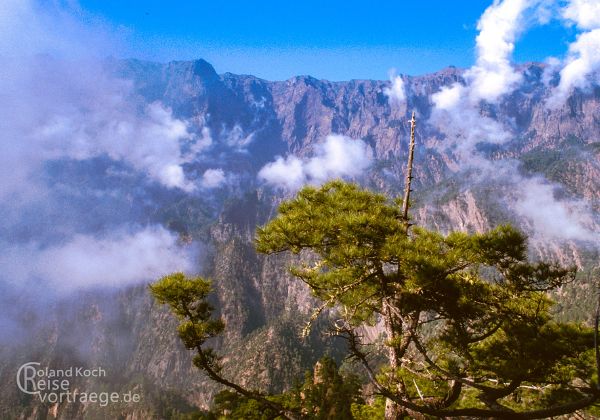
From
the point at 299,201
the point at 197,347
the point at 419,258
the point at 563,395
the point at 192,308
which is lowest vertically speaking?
the point at 563,395

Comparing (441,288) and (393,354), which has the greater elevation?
(441,288)

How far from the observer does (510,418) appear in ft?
15.0

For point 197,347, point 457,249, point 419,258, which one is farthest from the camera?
point 197,347

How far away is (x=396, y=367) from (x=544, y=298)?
15.8ft

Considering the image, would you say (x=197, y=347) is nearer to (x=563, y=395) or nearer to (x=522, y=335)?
(x=522, y=335)

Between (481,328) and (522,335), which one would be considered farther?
(481,328)

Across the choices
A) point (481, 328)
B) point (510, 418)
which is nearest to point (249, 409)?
point (481, 328)

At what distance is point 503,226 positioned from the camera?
392 inches

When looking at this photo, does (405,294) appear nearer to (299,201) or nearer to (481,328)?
(481,328)

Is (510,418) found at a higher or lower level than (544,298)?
lower

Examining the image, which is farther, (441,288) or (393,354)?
(393,354)

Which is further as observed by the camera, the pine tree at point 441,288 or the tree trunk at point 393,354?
the tree trunk at point 393,354

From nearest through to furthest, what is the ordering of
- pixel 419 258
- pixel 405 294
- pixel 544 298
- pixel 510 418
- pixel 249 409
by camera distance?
pixel 510 418 → pixel 419 258 → pixel 544 298 → pixel 405 294 → pixel 249 409

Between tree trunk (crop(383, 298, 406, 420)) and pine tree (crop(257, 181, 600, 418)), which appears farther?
tree trunk (crop(383, 298, 406, 420))
